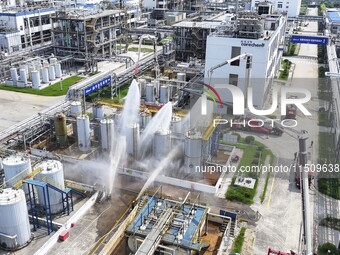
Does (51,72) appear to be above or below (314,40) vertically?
below

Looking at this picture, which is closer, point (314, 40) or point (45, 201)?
point (45, 201)

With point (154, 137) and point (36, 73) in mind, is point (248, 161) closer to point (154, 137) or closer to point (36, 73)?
point (154, 137)

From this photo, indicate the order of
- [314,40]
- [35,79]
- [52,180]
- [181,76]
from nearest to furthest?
[52,180] → [181,76] → [35,79] → [314,40]

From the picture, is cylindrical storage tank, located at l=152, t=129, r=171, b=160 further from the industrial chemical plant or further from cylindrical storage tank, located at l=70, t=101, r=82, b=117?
cylindrical storage tank, located at l=70, t=101, r=82, b=117

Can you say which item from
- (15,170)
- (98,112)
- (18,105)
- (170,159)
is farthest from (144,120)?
(18,105)

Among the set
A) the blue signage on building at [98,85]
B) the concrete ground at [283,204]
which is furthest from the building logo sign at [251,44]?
the blue signage on building at [98,85]

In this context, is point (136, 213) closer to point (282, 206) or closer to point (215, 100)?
point (282, 206)

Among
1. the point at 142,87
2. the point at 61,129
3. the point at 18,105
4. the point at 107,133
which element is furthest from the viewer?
the point at 142,87

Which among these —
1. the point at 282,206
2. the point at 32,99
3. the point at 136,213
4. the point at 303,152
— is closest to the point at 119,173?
the point at 136,213
